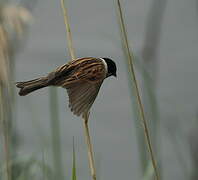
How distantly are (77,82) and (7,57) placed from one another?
19 cm

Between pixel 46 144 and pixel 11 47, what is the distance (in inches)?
15.8

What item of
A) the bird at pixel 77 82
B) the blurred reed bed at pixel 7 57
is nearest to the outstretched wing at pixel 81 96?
the bird at pixel 77 82

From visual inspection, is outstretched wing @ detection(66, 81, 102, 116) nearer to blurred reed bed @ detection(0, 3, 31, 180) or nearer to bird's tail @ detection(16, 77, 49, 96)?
bird's tail @ detection(16, 77, 49, 96)

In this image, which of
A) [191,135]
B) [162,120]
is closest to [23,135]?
[162,120]

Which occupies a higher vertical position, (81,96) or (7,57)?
(7,57)

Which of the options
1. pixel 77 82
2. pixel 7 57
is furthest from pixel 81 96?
pixel 7 57

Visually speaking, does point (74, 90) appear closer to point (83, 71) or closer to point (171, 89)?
point (83, 71)

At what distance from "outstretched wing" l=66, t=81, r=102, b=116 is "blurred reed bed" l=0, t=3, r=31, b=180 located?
0.15 meters

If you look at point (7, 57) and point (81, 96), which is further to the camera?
point (7, 57)

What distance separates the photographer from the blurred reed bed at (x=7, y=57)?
3.34ft

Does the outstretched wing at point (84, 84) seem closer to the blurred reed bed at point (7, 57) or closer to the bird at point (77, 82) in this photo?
the bird at point (77, 82)

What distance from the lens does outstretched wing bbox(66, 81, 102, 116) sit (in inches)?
33.8

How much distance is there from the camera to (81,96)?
882 millimetres

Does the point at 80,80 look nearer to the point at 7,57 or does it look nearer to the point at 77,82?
the point at 77,82
